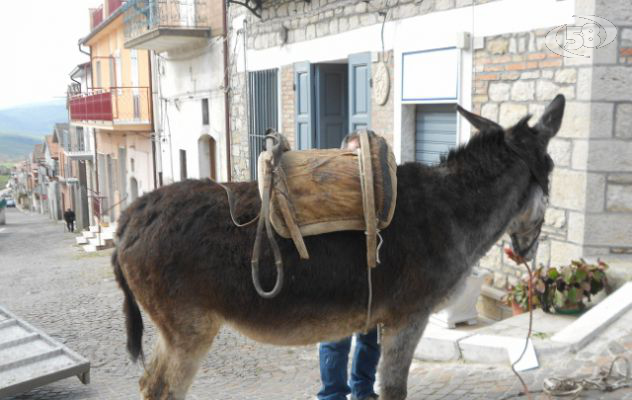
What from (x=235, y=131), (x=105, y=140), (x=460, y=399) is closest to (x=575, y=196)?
(x=460, y=399)

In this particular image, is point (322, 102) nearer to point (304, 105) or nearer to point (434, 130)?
point (304, 105)

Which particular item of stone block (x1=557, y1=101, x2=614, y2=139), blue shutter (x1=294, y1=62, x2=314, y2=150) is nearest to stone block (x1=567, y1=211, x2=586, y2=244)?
stone block (x1=557, y1=101, x2=614, y2=139)

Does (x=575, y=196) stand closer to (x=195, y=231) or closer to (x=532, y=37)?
(x=532, y=37)

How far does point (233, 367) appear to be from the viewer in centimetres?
581

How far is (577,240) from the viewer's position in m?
5.82

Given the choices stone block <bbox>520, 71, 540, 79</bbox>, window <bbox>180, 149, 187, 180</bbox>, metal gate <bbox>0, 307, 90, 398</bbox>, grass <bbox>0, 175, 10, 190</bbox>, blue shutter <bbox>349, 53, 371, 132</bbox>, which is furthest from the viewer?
grass <bbox>0, 175, 10, 190</bbox>

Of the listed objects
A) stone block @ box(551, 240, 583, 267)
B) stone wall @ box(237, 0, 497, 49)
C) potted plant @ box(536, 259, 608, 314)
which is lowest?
potted plant @ box(536, 259, 608, 314)

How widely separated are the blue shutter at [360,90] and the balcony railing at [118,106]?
11.5 metres

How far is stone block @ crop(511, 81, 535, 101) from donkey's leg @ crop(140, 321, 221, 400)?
14.7 feet

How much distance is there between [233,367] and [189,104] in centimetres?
1118

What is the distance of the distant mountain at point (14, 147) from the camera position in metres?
147

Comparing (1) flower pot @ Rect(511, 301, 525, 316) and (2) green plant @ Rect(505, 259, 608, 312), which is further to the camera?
(1) flower pot @ Rect(511, 301, 525, 316)

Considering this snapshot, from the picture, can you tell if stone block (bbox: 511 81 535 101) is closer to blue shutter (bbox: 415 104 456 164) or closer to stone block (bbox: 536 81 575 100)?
stone block (bbox: 536 81 575 100)

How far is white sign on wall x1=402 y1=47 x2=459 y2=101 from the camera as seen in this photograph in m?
7.23
